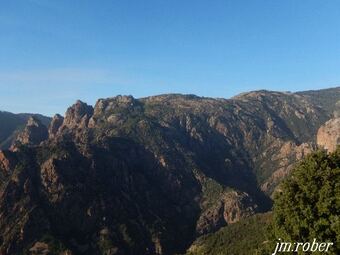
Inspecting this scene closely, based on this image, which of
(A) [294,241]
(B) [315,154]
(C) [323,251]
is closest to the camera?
(C) [323,251]

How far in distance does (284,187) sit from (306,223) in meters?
7.03

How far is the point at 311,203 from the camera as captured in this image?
64.3m

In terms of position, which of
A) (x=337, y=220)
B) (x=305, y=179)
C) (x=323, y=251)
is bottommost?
(x=323, y=251)

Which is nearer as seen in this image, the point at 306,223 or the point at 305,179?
the point at 306,223

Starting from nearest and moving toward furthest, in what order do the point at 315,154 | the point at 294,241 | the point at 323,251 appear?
the point at 323,251
the point at 294,241
the point at 315,154

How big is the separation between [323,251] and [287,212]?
816 centimetres

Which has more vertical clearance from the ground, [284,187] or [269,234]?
[284,187]

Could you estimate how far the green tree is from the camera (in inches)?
2384

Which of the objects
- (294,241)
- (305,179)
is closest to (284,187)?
(305,179)

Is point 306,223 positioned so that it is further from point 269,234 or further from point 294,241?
point 269,234

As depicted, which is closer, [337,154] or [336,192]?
[336,192]

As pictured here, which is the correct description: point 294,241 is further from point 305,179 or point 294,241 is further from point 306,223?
point 305,179

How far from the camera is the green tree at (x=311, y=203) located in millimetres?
60562

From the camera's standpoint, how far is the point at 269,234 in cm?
6881
